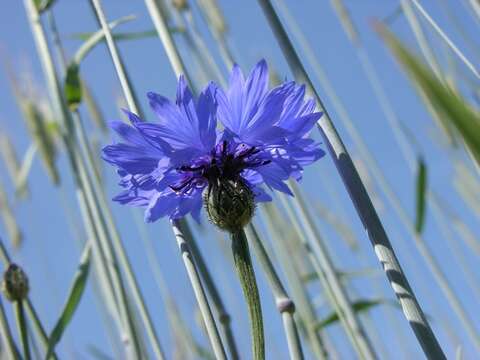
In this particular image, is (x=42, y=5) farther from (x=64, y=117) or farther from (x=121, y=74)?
(x=121, y=74)

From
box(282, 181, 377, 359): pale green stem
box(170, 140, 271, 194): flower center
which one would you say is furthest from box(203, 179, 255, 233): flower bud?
box(282, 181, 377, 359): pale green stem

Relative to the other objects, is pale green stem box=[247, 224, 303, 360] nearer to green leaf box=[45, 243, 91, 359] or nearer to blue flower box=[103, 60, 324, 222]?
blue flower box=[103, 60, 324, 222]

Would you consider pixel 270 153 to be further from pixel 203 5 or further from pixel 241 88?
pixel 203 5

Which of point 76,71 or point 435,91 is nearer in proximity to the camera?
point 435,91

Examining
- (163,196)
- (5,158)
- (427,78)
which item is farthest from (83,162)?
(5,158)

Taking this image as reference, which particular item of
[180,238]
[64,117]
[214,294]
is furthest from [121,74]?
[64,117]
